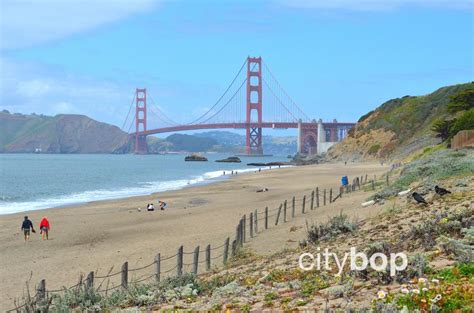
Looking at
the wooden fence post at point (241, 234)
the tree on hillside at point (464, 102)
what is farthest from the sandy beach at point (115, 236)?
the tree on hillside at point (464, 102)

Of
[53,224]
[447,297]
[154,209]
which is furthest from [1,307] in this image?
[154,209]

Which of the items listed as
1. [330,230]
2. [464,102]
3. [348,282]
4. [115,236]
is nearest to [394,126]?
[464,102]

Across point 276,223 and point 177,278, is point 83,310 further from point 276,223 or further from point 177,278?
point 276,223

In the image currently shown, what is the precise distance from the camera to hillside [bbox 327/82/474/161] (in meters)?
66.1

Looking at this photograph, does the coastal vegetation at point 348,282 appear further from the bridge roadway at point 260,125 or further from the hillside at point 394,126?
the bridge roadway at point 260,125

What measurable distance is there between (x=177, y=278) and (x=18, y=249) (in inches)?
365

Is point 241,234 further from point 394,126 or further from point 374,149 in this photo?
point 394,126

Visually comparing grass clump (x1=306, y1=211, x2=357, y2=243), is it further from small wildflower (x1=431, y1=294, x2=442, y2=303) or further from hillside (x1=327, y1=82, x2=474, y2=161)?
hillside (x1=327, y1=82, x2=474, y2=161)

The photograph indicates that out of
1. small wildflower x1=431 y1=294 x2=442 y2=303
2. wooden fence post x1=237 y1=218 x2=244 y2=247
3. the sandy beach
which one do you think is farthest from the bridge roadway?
small wildflower x1=431 y1=294 x2=442 y2=303

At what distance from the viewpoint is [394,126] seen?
7100 cm

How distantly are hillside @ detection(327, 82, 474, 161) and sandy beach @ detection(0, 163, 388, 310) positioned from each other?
4140 cm

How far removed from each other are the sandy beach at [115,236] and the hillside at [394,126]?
4140 centimetres

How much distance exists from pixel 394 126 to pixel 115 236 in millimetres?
58388

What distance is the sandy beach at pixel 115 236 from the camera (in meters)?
12.9
